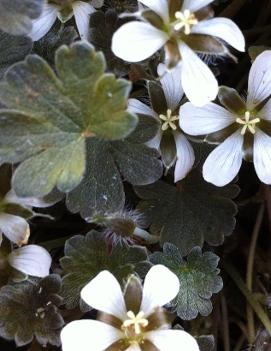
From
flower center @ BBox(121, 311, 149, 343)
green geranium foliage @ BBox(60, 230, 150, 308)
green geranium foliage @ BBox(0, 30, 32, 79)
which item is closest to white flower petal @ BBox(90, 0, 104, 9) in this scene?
green geranium foliage @ BBox(0, 30, 32, 79)

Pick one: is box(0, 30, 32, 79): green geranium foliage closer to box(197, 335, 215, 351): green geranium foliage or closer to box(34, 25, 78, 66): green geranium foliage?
box(34, 25, 78, 66): green geranium foliage

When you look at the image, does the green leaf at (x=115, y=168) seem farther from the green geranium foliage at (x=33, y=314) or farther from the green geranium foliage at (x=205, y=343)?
the green geranium foliage at (x=205, y=343)

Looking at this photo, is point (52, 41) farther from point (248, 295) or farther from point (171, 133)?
point (248, 295)

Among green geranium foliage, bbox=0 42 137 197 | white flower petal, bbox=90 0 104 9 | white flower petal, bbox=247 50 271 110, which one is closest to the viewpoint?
green geranium foliage, bbox=0 42 137 197

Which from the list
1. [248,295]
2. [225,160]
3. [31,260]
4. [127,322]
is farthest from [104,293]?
[248,295]

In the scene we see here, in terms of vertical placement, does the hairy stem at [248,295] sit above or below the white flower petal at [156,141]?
below

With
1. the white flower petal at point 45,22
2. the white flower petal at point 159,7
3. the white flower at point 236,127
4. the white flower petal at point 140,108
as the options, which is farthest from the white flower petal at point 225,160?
the white flower petal at point 45,22

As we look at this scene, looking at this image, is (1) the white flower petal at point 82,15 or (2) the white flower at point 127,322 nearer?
(2) the white flower at point 127,322
